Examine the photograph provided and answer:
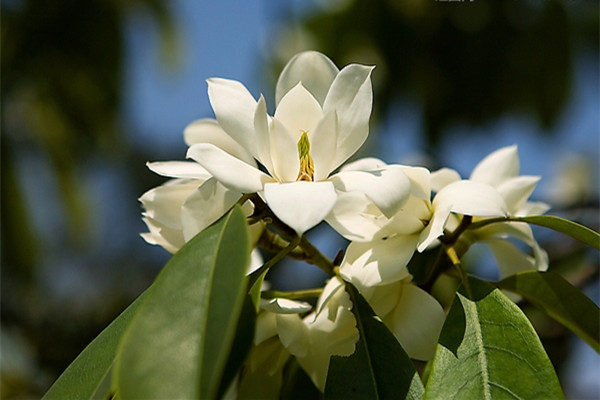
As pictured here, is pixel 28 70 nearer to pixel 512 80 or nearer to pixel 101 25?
pixel 101 25

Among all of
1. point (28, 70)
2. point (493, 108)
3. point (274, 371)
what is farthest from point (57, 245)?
point (274, 371)

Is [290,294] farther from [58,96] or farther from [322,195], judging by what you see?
[58,96]

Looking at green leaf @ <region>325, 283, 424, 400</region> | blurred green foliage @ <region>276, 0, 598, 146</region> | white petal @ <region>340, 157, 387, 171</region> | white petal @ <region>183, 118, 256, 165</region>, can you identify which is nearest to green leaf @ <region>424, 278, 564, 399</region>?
green leaf @ <region>325, 283, 424, 400</region>

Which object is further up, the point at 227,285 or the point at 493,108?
the point at 227,285

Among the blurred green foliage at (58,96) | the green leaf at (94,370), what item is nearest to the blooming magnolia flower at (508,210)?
the green leaf at (94,370)

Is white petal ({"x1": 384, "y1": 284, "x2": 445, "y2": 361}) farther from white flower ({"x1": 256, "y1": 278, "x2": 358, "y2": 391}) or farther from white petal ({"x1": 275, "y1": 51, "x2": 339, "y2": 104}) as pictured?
white petal ({"x1": 275, "y1": 51, "x2": 339, "y2": 104})

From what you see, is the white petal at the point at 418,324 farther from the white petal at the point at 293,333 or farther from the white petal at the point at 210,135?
Answer: the white petal at the point at 210,135
